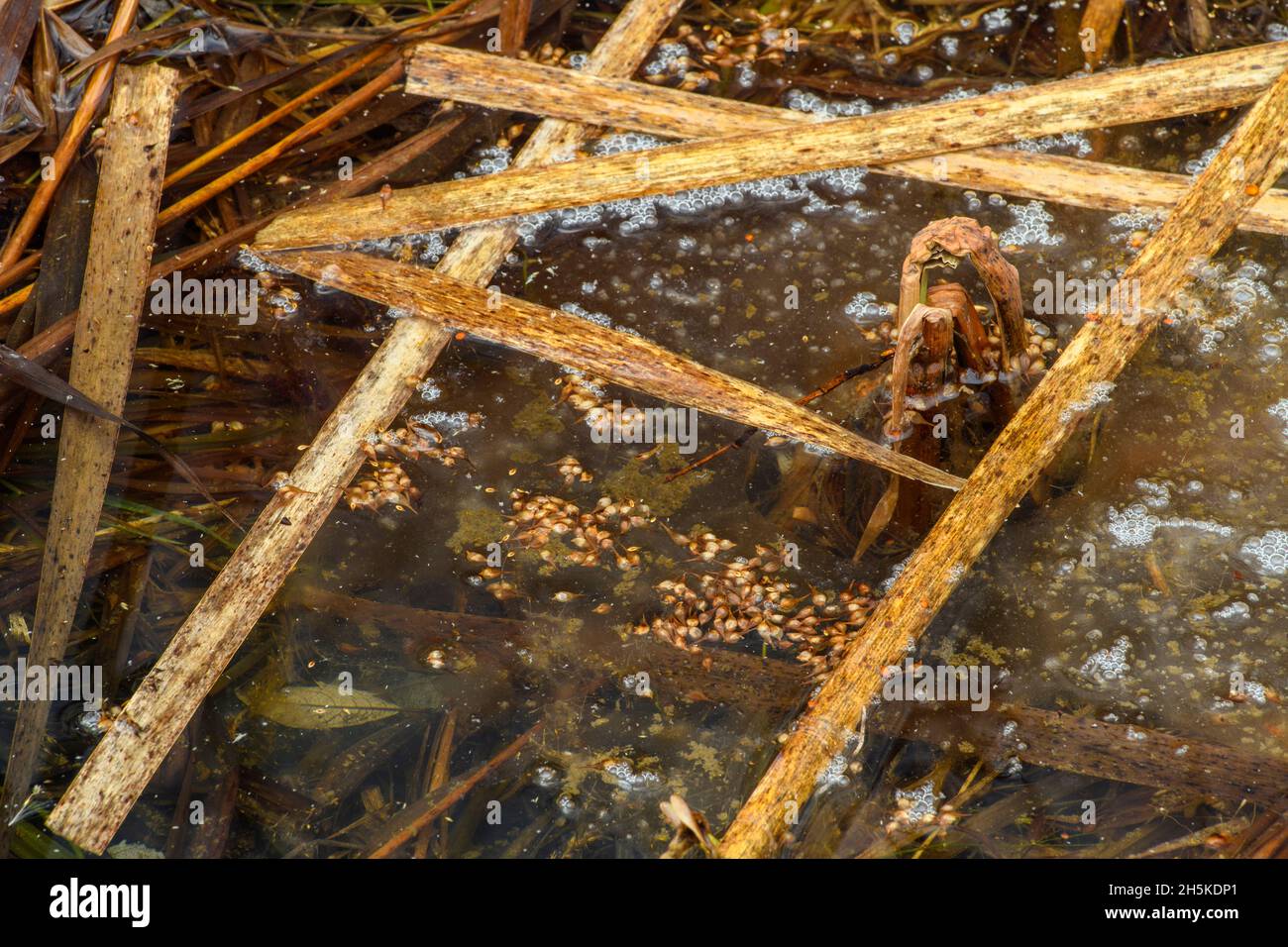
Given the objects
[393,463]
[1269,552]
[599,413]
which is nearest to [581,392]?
[599,413]

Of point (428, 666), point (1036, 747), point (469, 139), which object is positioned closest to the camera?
point (1036, 747)

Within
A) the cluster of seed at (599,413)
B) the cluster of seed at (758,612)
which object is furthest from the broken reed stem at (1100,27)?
the cluster of seed at (758,612)

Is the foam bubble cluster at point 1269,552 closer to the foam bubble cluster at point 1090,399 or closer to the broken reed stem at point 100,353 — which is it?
the foam bubble cluster at point 1090,399

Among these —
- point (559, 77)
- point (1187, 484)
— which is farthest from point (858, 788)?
point (559, 77)

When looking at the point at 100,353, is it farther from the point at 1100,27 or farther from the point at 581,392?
the point at 1100,27
